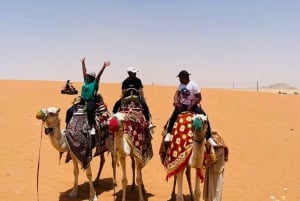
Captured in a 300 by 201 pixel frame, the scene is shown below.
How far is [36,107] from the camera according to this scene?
23922 mm

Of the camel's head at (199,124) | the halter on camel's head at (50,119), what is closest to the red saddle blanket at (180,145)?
the camel's head at (199,124)

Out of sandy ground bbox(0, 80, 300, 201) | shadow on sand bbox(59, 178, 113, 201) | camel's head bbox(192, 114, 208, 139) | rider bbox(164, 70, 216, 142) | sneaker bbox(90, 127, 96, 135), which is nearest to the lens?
camel's head bbox(192, 114, 208, 139)

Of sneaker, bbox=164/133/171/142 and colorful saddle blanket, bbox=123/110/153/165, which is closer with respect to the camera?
sneaker, bbox=164/133/171/142

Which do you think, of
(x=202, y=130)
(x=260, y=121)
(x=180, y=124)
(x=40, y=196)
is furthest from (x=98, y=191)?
(x=260, y=121)

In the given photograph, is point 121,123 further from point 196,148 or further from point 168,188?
point 168,188

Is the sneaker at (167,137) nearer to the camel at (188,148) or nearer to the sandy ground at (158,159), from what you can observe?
the camel at (188,148)

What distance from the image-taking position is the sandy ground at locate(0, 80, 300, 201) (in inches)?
420

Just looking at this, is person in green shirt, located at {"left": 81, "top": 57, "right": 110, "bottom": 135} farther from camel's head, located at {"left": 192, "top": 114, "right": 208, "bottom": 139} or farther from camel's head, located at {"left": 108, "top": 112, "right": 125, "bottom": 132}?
camel's head, located at {"left": 192, "top": 114, "right": 208, "bottom": 139}

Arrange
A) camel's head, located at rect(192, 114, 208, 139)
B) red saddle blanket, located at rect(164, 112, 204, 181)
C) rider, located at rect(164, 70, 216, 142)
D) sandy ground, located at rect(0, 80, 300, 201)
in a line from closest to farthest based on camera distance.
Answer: camel's head, located at rect(192, 114, 208, 139) → red saddle blanket, located at rect(164, 112, 204, 181) → rider, located at rect(164, 70, 216, 142) → sandy ground, located at rect(0, 80, 300, 201)

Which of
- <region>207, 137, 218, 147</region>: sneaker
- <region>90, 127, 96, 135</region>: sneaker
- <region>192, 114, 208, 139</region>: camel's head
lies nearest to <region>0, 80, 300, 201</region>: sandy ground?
<region>90, 127, 96, 135</region>: sneaker

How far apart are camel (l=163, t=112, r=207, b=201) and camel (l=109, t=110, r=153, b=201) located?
0.74 meters

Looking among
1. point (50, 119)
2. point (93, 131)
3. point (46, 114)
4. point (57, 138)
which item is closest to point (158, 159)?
point (93, 131)

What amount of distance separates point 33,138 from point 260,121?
11.7 metres

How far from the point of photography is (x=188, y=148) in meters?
7.91
